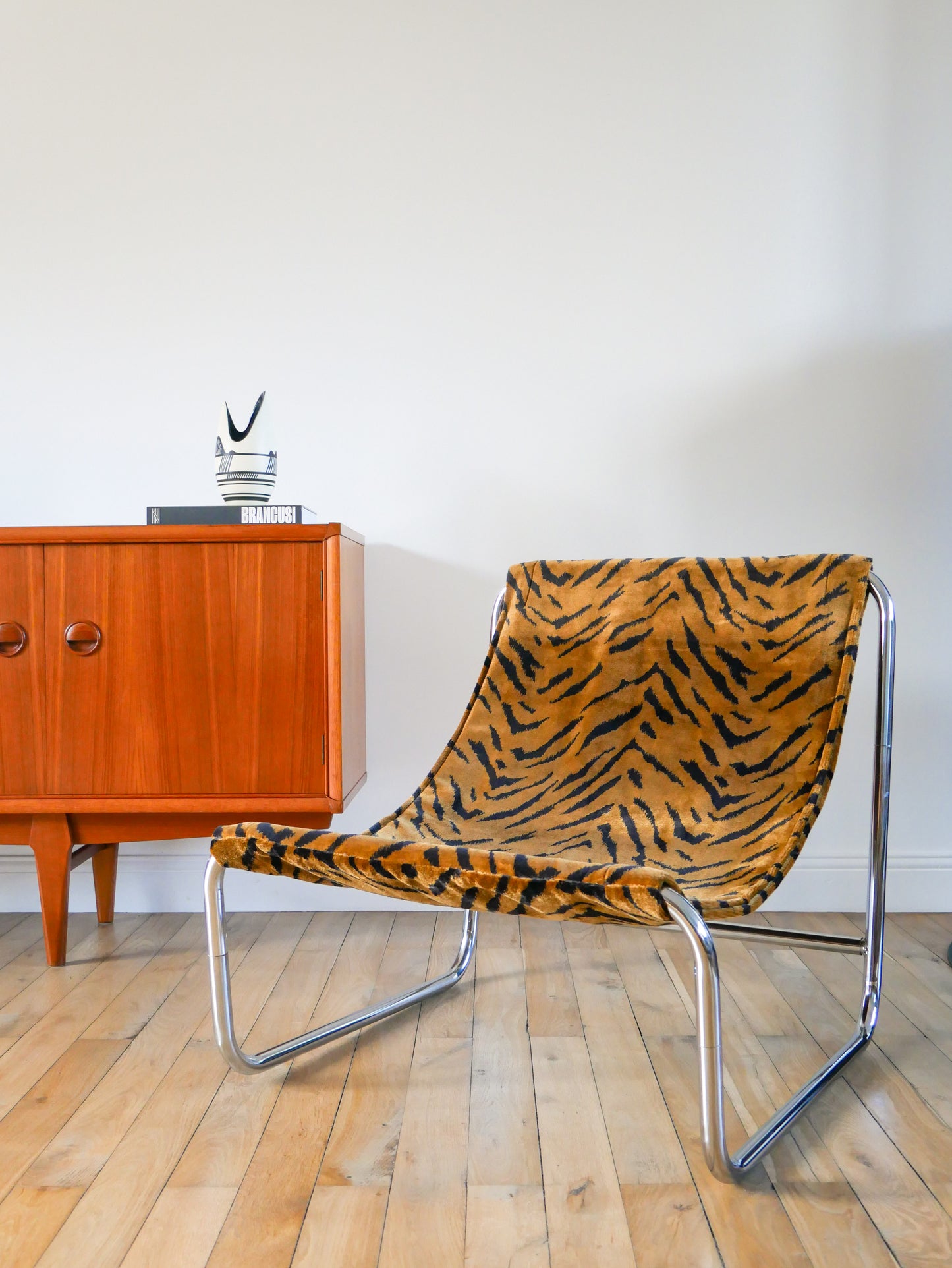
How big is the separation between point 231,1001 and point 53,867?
661 mm

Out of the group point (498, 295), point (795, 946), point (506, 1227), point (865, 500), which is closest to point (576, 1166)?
point (506, 1227)

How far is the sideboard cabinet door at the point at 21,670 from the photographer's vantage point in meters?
1.87

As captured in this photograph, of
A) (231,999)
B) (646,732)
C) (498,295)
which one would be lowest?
(231,999)

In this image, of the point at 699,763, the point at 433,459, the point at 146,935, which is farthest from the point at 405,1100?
the point at 433,459

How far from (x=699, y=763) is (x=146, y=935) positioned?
4.05 ft

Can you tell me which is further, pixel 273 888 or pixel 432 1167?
pixel 273 888

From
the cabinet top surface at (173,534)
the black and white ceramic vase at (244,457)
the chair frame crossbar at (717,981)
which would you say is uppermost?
the black and white ceramic vase at (244,457)

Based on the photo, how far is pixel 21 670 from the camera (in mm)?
1884

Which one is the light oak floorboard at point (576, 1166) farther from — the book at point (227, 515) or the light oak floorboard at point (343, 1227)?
the book at point (227, 515)

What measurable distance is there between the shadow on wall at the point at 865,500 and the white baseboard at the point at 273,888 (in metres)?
0.06

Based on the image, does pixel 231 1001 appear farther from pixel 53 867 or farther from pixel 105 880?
pixel 105 880

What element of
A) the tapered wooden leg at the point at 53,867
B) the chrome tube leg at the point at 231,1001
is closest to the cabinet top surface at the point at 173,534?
the tapered wooden leg at the point at 53,867

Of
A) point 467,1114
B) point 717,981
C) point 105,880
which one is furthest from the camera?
point 105,880

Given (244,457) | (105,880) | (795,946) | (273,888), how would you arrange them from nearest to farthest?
1. (795,946)
2. (244,457)
3. (105,880)
4. (273,888)
